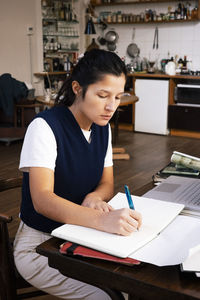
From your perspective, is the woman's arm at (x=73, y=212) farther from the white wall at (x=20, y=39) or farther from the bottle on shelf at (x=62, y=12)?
the bottle on shelf at (x=62, y=12)

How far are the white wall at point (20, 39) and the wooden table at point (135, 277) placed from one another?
545 cm

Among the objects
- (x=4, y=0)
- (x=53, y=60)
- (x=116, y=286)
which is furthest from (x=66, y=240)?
(x=53, y=60)

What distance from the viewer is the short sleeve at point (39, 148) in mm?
1188

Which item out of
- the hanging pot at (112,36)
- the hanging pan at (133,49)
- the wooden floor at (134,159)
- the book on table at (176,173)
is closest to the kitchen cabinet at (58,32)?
the hanging pot at (112,36)

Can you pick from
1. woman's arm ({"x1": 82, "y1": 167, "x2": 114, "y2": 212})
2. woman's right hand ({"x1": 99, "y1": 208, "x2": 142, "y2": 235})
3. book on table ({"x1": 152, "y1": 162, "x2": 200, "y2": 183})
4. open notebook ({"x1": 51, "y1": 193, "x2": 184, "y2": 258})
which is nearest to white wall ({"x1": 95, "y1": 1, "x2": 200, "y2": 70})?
book on table ({"x1": 152, "y1": 162, "x2": 200, "y2": 183})

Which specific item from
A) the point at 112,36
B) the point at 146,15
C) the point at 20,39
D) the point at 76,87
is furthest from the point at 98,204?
the point at 112,36

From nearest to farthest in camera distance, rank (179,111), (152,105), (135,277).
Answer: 1. (135,277)
2. (179,111)
3. (152,105)

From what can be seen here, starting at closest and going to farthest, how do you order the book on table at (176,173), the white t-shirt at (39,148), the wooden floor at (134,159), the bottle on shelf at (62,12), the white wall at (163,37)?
the white t-shirt at (39,148)
the book on table at (176,173)
the wooden floor at (134,159)
the white wall at (163,37)
the bottle on shelf at (62,12)

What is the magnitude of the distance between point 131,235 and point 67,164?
44cm

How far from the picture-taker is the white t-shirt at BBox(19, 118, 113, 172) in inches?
46.8

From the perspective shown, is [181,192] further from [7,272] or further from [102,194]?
[7,272]

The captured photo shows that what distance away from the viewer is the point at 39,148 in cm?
121

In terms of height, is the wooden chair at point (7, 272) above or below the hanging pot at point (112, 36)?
below

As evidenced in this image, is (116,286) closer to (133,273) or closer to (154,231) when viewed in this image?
(133,273)
